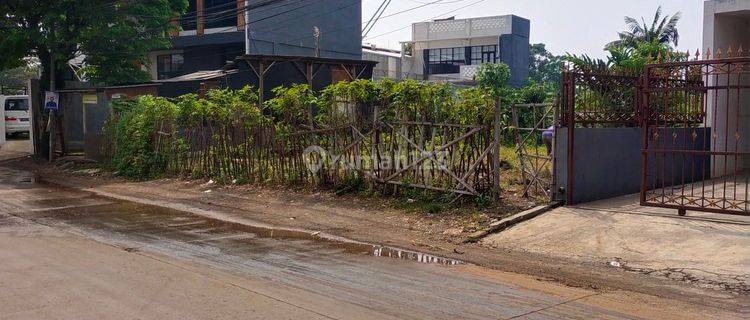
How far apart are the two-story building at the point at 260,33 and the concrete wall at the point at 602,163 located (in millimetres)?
21156

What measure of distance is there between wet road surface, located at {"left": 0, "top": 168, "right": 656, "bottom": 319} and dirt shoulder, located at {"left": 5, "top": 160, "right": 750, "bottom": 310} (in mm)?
535

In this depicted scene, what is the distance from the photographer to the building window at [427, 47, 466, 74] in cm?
4822

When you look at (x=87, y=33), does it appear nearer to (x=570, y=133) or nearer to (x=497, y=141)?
Answer: (x=497, y=141)

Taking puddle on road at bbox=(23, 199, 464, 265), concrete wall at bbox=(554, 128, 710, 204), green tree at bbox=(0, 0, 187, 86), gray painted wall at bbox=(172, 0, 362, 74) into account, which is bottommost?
puddle on road at bbox=(23, 199, 464, 265)

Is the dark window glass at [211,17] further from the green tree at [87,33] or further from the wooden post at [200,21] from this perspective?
the green tree at [87,33]

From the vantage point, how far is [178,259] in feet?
25.7

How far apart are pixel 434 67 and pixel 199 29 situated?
20.6 m

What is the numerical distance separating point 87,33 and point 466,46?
31.9m

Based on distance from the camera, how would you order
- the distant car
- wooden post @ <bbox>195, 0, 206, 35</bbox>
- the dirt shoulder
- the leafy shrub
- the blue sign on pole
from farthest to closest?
wooden post @ <bbox>195, 0, 206, 35</bbox> → the distant car → the blue sign on pole → the leafy shrub → the dirt shoulder

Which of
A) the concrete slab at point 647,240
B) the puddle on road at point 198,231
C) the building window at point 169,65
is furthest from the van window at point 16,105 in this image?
the concrete slab at point 647,240

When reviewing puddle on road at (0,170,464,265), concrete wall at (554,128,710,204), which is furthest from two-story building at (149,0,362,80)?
concrete wall at (554,128,710,204)

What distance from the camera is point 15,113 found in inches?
1270

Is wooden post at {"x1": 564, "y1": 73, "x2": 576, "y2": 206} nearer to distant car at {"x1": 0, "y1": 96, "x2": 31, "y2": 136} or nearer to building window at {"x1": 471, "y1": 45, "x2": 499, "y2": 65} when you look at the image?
distant car at {"x1": 0, "y1": 96, "x2": 31, "y2": 136}

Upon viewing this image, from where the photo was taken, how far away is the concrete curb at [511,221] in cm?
941
